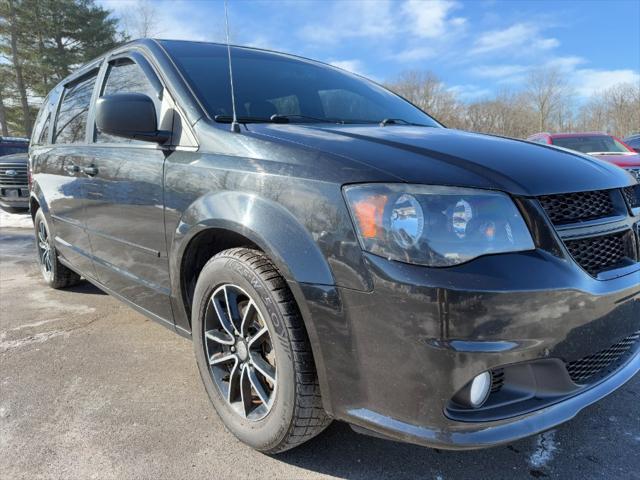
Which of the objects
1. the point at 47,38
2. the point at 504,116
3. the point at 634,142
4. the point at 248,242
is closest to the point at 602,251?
the point at 248,242

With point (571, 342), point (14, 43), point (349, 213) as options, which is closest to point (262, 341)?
point (349, 213)

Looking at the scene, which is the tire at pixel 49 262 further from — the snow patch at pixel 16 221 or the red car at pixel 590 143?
the red car at pixel 590 143

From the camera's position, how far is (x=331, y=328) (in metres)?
1.53

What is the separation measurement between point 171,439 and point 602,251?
1.84m

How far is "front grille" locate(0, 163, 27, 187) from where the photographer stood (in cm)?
862

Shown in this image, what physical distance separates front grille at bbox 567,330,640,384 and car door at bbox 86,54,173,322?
174cm

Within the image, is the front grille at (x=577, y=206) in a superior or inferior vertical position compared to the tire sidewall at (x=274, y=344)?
superior

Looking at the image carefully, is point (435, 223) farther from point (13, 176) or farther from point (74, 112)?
point (13, 176)

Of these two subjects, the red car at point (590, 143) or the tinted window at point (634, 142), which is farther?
the tinted window at point (634, 142)

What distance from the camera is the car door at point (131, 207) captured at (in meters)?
2.29

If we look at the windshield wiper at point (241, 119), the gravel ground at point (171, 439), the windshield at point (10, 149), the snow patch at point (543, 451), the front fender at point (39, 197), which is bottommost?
the gravel ground at point (171, 439)

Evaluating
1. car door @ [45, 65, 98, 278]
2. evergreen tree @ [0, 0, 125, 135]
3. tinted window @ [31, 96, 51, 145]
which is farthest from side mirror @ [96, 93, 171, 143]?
evergreen tree @ [0, 0, 125, 135]

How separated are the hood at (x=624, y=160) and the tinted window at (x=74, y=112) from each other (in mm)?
8165

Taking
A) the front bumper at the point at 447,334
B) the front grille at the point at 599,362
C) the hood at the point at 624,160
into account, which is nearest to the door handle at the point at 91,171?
the front bumper at the point at 447,334
